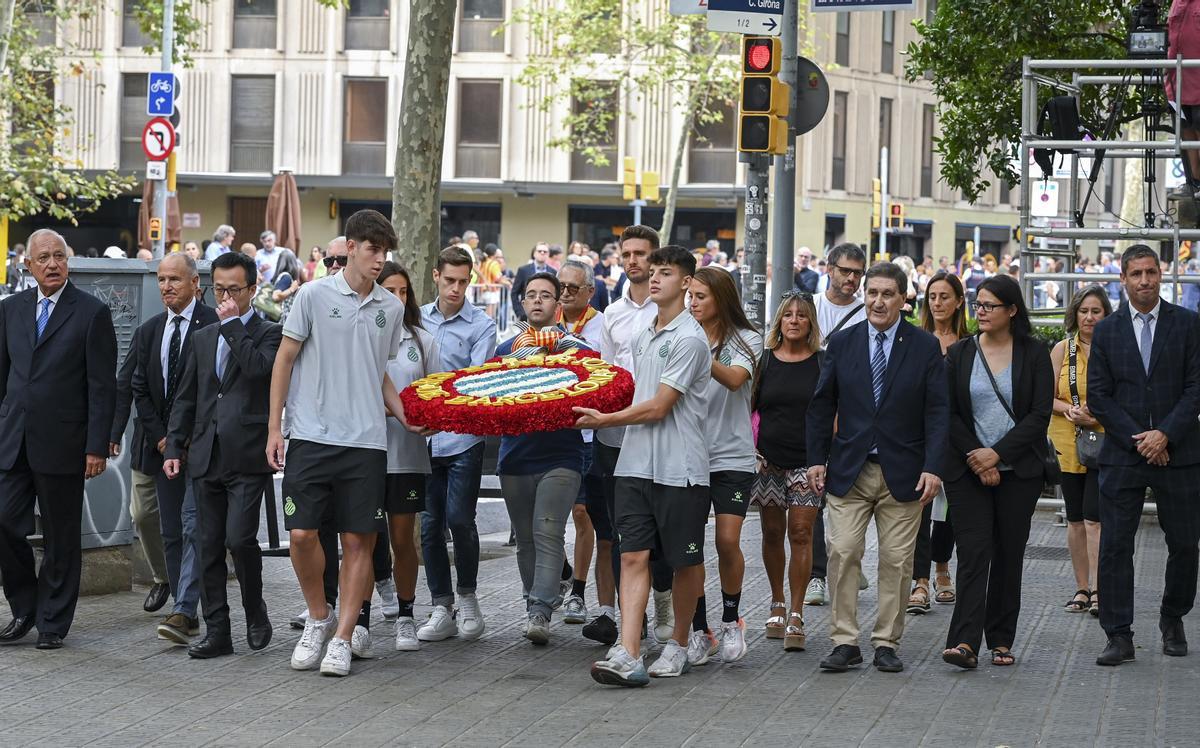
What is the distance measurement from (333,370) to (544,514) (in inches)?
55.4

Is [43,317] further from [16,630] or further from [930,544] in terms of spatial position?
[930,544]

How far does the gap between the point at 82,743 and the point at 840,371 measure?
12.9 ft

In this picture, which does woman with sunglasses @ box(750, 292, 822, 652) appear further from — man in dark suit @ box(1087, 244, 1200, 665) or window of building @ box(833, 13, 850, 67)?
window of building @ box(833, 13, 850, 67)

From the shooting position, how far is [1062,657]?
9297 mm

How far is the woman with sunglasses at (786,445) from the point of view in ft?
31.6

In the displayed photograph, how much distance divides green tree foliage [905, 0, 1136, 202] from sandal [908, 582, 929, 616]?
7.62 metres

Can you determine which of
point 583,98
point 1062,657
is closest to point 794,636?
point 1062,657

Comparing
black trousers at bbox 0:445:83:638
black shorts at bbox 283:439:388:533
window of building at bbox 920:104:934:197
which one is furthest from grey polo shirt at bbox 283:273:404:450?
window of building at bbox 920:104:934:197

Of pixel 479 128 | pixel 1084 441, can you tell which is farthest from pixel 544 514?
pixel 479 128

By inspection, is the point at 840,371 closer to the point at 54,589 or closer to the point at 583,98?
the point at 54,589

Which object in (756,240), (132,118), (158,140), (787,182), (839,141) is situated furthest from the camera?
(839,141)

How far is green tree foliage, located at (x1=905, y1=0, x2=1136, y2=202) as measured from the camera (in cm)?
A: 1791

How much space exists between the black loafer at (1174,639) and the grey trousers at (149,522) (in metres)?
5.34

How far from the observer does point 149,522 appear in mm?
10203
